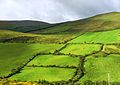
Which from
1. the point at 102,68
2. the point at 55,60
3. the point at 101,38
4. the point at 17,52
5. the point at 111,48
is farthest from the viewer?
the point at 101,38

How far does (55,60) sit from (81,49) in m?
16.9

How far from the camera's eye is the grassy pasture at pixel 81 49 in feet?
483

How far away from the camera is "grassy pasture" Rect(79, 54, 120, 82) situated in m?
119

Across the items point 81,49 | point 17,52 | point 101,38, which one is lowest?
point 17,52

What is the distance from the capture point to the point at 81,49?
152 metres

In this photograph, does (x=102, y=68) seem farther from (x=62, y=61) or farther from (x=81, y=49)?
(x=81, y=49)

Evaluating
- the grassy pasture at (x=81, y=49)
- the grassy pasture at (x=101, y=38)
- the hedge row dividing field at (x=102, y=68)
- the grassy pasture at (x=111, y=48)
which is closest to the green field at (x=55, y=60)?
the hedge row dividing field at (x=102, y=68)

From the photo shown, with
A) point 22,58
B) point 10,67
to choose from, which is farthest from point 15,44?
point 10,67

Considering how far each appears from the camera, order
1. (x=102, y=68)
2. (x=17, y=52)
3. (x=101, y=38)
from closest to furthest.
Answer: (x=102, y=68) < (x=17, y=52) < (x=101, y=38)

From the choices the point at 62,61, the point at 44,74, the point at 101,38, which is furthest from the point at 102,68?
the point at 101,38

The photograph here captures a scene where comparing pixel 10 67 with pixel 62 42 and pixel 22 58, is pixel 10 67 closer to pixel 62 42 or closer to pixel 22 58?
pixel 22 58

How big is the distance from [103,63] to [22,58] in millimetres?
33066

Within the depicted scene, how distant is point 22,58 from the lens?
146m

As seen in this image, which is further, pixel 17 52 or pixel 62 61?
pixel 17 52
